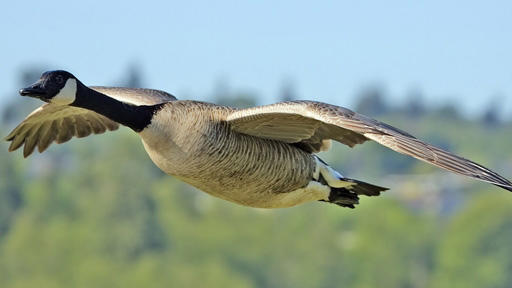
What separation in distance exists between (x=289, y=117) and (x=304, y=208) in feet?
323

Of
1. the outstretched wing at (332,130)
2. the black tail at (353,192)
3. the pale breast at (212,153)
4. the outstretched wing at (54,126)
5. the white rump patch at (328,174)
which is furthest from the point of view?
the outstretched wing at (54,126)

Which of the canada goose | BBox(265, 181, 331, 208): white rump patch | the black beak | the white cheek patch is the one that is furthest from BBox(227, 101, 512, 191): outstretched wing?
the black beak

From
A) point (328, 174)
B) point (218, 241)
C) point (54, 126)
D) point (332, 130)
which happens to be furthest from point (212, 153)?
point (218, 241)

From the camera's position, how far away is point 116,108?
16.1m

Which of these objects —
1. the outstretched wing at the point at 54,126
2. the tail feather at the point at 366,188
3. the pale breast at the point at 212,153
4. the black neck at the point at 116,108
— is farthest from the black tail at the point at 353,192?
the outstretched wing at the point at 54,126

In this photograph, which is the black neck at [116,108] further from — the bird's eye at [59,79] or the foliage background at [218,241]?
the foliage background at [218,241]

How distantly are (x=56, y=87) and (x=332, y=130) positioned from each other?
3309mm

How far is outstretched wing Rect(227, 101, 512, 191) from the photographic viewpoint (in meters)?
14.8

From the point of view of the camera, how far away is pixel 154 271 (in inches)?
3976

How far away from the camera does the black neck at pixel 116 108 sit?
627 inches

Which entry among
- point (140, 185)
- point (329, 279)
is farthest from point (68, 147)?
point (329, 279)

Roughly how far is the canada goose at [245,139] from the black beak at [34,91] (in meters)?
0.01

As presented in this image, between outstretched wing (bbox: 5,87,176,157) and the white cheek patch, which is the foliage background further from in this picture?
the white cheek patch

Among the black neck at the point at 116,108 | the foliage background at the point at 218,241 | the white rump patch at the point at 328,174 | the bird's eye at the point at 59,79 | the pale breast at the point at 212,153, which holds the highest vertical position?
the bird's eye at the point at 59,79
